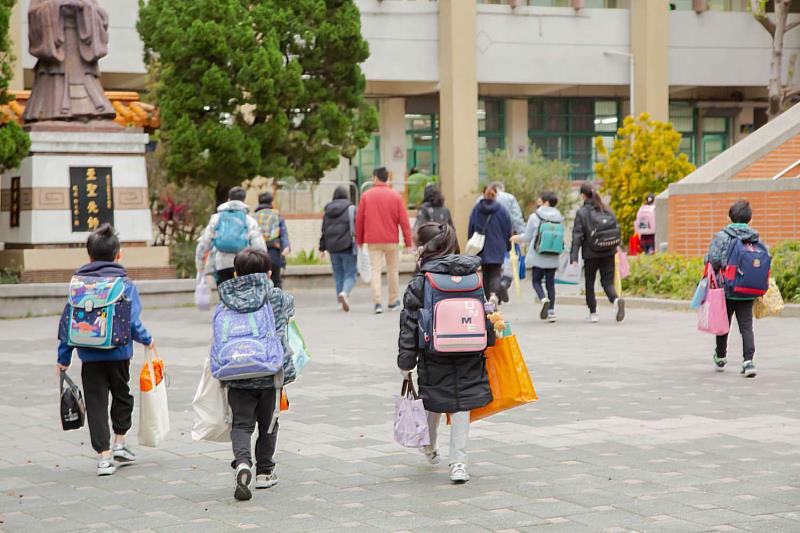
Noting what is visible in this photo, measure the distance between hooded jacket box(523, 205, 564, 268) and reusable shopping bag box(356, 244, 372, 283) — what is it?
2.46m

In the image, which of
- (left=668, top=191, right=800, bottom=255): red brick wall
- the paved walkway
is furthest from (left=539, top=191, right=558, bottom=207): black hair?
the paved walkway

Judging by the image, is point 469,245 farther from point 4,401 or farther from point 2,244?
point 2,244

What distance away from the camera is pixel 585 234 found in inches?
637

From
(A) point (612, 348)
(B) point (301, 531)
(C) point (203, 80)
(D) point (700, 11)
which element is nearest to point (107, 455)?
(B) point (301, 531)

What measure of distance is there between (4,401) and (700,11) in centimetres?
3412

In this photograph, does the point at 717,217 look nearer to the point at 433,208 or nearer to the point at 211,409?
the point at 433,208

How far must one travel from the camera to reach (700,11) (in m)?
41.8

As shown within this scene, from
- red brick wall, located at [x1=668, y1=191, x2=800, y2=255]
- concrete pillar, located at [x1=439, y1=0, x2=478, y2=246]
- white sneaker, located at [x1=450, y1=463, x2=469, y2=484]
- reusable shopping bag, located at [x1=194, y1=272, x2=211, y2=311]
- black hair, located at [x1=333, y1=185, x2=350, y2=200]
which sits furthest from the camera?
concrete pillar, located at [x1=439, y1=0, x2=478, y2=246]

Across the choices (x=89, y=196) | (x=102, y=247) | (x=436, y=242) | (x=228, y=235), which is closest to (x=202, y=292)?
(x=228, y=235)

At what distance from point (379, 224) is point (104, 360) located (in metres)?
11.1

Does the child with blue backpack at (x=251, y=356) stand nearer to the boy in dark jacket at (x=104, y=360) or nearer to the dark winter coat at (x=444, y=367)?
the dark winter coat at (x=444, y=367)

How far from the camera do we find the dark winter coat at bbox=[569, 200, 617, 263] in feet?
53.0

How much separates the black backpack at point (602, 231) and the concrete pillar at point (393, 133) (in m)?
26.0

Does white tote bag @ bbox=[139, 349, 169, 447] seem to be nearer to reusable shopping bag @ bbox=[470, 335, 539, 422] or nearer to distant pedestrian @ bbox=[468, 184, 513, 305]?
reusable shopping bag @ bbox=[470, 335, 539, 422]
